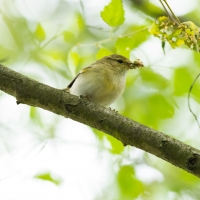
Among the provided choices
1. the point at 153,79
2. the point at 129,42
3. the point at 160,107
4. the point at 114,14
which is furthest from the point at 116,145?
the point at 114,14

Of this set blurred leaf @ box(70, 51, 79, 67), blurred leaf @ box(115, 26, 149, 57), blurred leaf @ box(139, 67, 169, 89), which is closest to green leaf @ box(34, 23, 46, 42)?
blurred leaf @ box(70, 51, 79, 67)

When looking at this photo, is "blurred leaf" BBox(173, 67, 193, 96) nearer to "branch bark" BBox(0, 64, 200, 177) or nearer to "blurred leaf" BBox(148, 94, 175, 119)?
"blurred leaf" BBox(148, 94, 175, 119)

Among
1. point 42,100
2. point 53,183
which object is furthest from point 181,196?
point 42,100

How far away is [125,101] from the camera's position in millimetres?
4938

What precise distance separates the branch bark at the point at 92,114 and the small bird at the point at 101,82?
116 cm

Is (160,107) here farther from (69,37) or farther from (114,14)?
(69,37)

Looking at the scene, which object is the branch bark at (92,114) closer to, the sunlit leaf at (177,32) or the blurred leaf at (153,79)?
the sunlit leaf at (177,32)

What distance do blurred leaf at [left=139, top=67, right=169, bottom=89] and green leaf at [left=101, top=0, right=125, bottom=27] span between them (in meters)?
1.15

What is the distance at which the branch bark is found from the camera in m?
2.70

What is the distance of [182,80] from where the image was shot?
4.12 metres

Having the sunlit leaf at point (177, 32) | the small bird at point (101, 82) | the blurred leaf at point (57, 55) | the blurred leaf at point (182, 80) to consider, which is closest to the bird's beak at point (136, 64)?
the small bird at point (101, 82)

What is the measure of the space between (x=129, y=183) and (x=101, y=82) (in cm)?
128

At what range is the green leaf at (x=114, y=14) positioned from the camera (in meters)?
3.52

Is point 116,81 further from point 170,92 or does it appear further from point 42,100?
point 42,100
